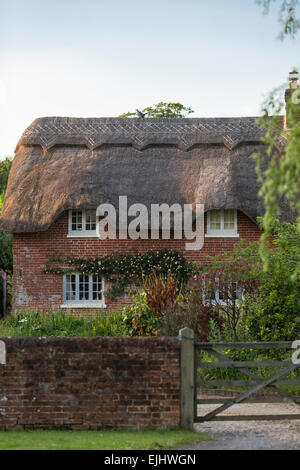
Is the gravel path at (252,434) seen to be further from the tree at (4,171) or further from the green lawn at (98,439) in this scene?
the tree at (4,171)

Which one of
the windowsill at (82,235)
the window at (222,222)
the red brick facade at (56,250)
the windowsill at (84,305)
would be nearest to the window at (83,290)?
the windowsill at (84,305)

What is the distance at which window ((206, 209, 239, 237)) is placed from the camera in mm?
21516

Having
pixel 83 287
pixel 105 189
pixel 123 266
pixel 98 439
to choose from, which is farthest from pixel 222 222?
pixel 98 439

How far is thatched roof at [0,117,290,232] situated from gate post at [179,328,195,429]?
12338 mm

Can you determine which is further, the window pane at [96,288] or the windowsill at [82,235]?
the window pane at [96,288]

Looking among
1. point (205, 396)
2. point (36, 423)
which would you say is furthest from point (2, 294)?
point (36, 423)

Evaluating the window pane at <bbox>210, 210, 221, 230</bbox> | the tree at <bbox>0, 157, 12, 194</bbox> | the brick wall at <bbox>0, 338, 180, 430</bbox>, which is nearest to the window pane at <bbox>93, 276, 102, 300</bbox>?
the window pane at <bbox>210, 210, 221, 230</bbox>

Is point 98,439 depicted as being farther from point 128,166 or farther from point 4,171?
point 4,171

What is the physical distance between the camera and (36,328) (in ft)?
57.1

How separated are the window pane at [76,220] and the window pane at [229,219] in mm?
4779

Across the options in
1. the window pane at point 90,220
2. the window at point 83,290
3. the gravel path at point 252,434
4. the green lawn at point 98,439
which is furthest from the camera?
the window pane at point 90,220

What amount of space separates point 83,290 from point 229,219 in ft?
17.4

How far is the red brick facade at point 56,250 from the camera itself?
70.0 ft

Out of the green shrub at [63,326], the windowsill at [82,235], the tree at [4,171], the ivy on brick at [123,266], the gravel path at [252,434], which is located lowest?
the gravel path at [252,434]
